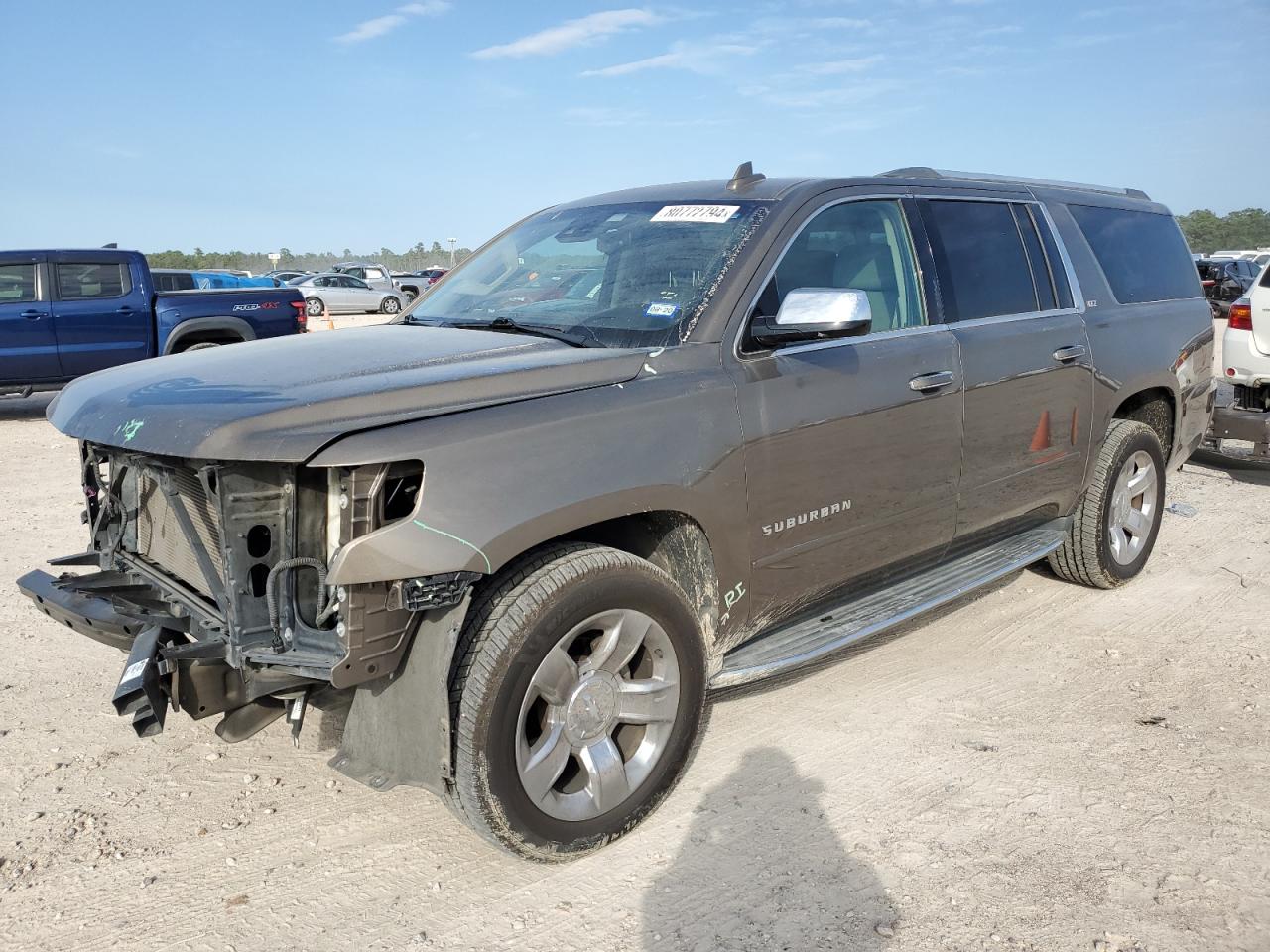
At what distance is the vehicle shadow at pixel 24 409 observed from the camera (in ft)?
40.0

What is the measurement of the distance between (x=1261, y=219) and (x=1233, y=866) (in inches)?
3589

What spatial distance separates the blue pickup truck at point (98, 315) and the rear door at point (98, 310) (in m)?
0.01

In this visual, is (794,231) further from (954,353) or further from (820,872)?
(820,872)

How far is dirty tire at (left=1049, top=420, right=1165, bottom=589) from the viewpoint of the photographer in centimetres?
512

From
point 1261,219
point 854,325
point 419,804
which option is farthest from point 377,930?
point 1261,219

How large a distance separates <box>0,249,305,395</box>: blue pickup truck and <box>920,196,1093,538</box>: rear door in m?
9.25

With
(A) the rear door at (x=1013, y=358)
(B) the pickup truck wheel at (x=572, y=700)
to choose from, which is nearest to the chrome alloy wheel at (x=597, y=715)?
(B) the pickup truck wheel at (x=572, y=700)

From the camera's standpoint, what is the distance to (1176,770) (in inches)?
139

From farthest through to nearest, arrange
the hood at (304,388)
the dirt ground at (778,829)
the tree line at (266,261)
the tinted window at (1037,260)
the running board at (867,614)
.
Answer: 1. the tree line at (266,261)
2. the tinted window at (1037,260)
3. the running board at (867,614)
4. the dirt ground at (778,829)
5. the hood at (304,388)

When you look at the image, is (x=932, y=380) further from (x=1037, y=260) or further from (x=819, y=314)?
(x=1037, y=260)

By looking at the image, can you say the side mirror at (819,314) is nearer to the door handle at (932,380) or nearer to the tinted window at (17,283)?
the door handle at (932,380)

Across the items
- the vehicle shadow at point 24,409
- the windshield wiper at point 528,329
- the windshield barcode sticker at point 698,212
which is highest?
the windshield barcode sticker at point 698,212

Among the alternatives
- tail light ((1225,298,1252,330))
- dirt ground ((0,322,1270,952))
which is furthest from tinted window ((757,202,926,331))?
tail light ((1225,298,1252,330))

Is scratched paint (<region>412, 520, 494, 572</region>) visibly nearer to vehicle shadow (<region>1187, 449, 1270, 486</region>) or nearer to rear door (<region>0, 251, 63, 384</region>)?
vehicle shadow (<region>1187, 449, 1270, 486</region>)
